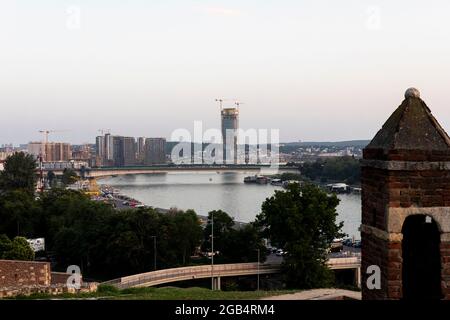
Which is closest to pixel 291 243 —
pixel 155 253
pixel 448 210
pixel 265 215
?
pixel 265 215

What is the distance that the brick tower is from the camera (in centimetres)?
429

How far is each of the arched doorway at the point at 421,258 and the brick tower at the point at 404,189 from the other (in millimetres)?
46

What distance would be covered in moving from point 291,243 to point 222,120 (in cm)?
7690

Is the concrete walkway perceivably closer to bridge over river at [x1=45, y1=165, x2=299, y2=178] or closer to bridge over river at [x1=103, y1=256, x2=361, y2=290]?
bridge over river at [x1=103, y1=256, x2=361, y2=290]

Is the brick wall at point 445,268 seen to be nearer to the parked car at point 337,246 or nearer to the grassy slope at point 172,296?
the grassy slope at point 172,296

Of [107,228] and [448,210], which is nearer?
[448,210]

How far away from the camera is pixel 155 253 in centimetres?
2686

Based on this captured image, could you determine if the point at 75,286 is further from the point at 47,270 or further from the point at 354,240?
the point at 354,240

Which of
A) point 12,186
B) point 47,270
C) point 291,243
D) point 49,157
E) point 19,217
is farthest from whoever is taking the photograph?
point 49,157

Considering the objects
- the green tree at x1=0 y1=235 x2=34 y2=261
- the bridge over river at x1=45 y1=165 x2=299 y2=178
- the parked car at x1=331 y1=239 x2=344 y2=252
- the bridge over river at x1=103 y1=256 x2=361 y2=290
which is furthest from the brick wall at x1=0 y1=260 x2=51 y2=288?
the bridge over river at x1=45 y1=165 x2=299 y2=178

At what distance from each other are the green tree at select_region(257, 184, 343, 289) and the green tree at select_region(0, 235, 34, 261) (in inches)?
392

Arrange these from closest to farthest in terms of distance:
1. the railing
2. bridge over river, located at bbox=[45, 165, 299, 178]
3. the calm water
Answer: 1. the railing
2. the calm water
3. bridge over river, located at bbox=[45, 165, 299, 178]

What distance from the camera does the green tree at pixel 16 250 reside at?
22797mm

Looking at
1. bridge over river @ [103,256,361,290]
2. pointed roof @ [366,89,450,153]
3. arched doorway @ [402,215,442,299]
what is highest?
pointed roof @ [366,89,450,153]
